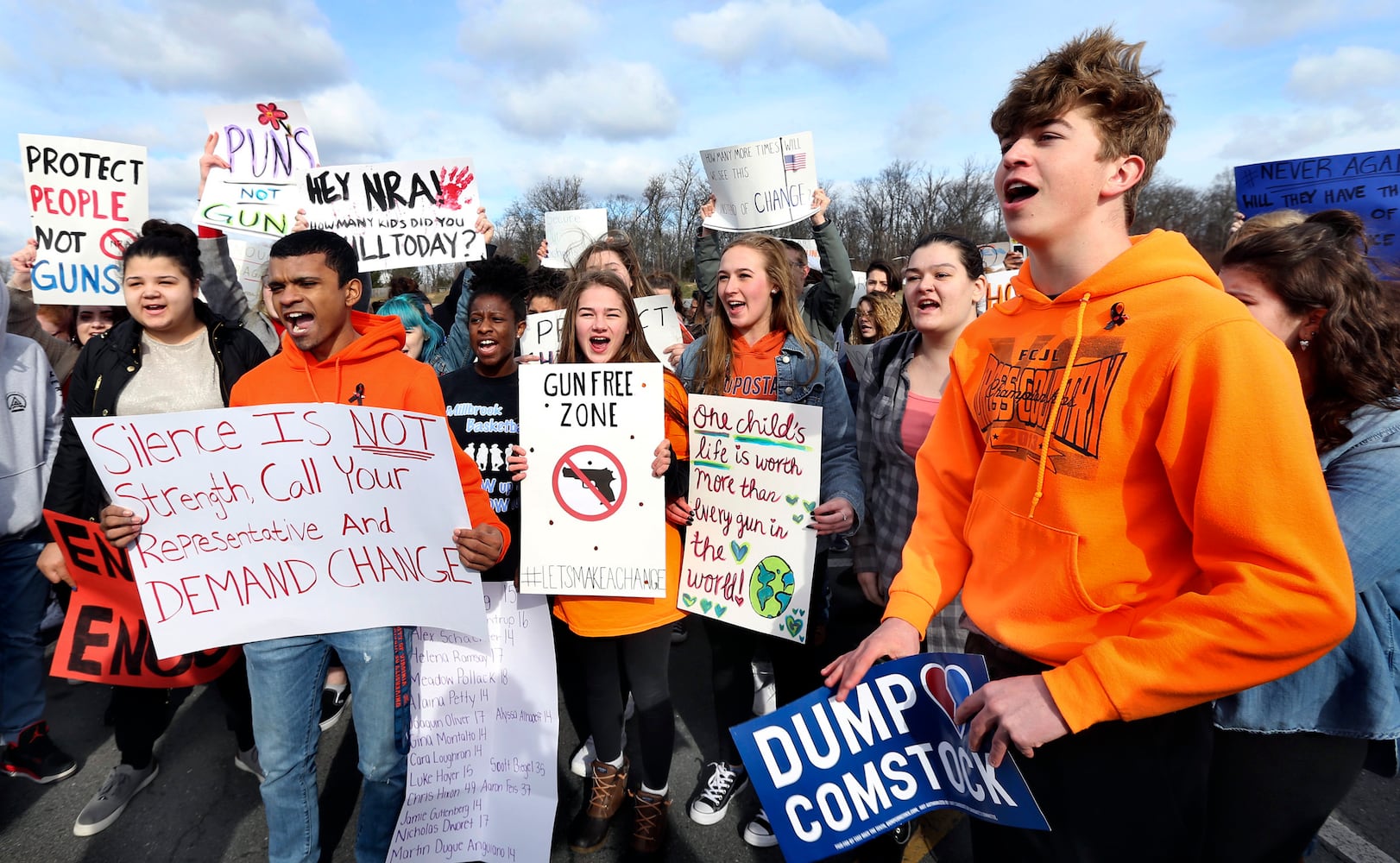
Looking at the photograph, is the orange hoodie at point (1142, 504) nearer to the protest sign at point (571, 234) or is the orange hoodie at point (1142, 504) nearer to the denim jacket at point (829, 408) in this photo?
the denim jacket at point (829, 408)

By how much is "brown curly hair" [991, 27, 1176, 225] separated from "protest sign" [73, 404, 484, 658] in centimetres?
182

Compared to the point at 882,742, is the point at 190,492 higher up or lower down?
higher up

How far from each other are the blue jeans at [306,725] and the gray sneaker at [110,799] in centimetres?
127

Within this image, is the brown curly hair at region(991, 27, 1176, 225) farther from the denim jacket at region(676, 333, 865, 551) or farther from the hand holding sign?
the denim jacket at region(676, 333, 865, 551)

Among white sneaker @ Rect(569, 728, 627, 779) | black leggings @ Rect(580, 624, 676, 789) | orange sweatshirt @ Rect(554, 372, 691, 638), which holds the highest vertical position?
orange sweatshirt @ Rect(554, 372, 691, 638)

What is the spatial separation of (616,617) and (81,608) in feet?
6.60

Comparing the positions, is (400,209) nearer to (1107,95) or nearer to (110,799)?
(110,799)

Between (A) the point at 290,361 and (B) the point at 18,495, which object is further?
(B) the point at 18,495

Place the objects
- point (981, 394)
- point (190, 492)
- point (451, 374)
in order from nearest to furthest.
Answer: point (981, 394) → point (190, 492) → point (451, 374)

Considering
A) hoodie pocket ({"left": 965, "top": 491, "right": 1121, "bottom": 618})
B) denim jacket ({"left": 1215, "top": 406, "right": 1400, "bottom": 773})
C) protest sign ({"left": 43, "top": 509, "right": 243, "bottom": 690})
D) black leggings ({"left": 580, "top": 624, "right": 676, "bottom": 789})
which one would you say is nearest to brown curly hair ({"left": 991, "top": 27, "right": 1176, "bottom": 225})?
hoodie pocket ({"left": 965, "top": 491, "right": 1121, "bottom": 618})

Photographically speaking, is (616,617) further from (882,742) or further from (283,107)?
(283,107)

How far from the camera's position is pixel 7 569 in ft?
10.5

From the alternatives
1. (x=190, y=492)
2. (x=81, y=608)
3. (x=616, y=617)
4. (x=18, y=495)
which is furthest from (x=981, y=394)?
(x=18, y=495)

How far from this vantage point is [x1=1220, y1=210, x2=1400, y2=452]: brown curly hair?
1.67 meters
